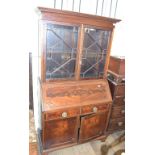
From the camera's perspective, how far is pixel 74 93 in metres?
1.73

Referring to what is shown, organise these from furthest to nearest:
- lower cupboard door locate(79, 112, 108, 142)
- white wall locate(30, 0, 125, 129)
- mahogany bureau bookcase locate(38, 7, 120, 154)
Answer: lower cupboard door locate(79, 112, 108, 142), white wall locate(30, 0, 125, 129), mahogany bureau bookcase locate(38, 7, 120, 154)

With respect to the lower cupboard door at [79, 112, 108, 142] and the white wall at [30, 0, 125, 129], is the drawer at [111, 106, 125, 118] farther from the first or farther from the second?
the white wall at [30, 0, 125, 129]

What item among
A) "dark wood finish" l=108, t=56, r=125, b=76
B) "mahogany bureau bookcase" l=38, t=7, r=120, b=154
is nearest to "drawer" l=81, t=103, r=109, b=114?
"mahogany bureau bookcase" l=38, t=7, r=120, b=154

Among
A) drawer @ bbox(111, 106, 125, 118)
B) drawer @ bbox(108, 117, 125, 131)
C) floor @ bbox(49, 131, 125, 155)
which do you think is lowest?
floor @ bbox(49, 131, 125, 155)

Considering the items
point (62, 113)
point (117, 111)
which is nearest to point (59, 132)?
point (62, 113)

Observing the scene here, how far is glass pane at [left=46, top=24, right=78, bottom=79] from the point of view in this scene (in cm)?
158

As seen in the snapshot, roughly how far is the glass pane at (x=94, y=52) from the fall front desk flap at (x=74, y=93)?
13 centimetres

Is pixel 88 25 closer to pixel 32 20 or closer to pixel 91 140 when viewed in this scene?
pixel 32 20

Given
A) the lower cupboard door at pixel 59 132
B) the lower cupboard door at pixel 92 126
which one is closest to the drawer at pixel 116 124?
the lower cupboard door at pixel 92 126

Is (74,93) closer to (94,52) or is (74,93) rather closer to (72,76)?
(72,76)

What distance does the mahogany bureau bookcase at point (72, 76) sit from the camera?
1561 mm
